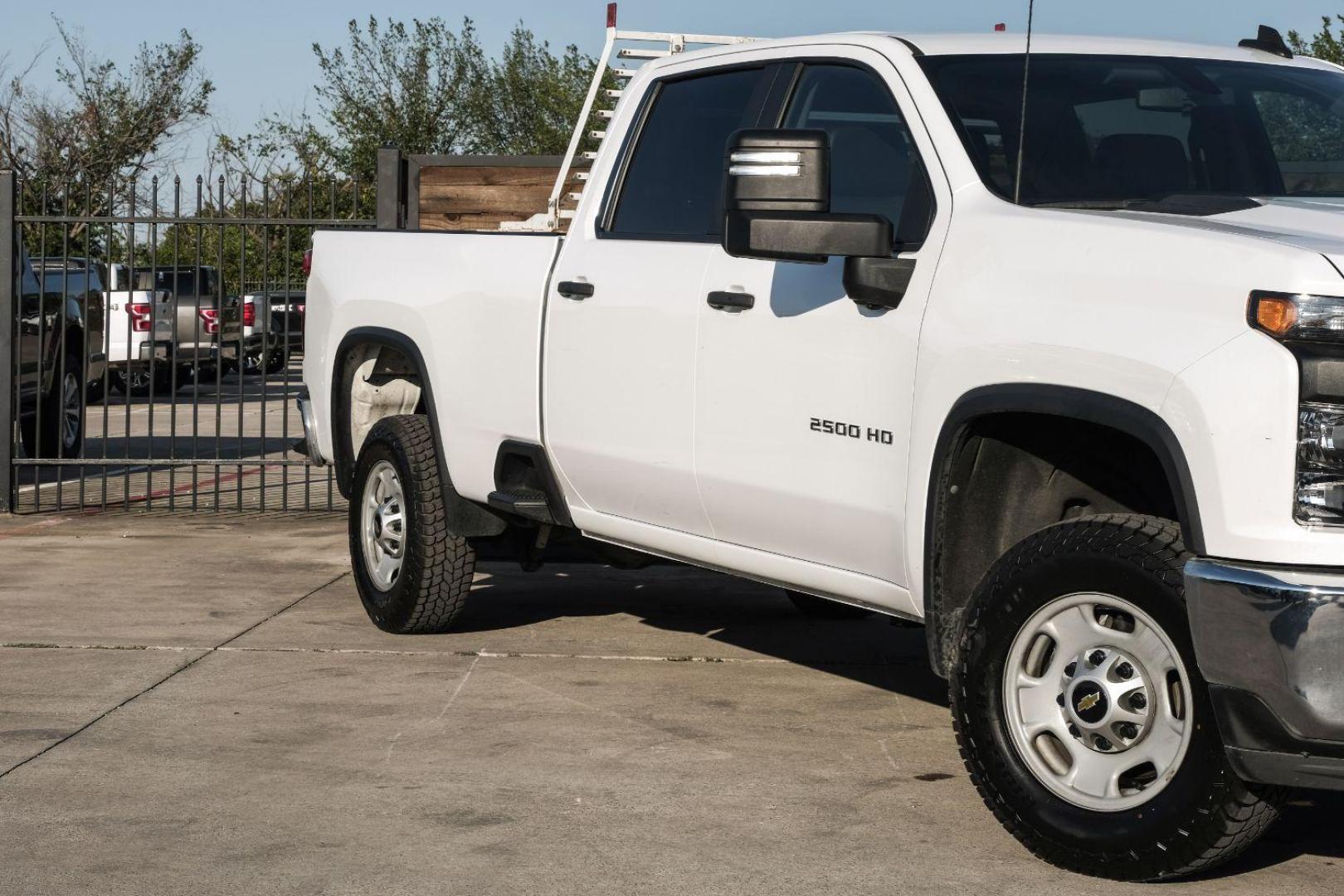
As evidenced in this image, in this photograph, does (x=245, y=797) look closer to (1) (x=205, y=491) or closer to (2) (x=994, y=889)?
(2) (x=994, y=889)

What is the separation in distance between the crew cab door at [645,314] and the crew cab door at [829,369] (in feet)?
0.46

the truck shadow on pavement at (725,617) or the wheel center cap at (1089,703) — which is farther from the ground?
the wheel center cap at (1089,703)

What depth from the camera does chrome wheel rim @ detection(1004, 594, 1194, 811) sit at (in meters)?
4.20

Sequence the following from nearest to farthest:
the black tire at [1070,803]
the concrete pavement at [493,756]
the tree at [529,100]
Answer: the black tire at [1070,803] < the concrete pavement at [493,756] < the tree at [529,100]

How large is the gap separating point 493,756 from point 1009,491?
1754 mm

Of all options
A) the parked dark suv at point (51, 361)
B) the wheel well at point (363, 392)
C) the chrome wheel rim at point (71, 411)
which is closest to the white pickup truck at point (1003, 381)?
the wheel well at point (363, 392)

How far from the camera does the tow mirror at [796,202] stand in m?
4.74

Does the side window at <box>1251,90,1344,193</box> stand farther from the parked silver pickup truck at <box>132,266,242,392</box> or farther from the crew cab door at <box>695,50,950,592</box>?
the parked silver pickup truck at <box>132,266,242,392</box>

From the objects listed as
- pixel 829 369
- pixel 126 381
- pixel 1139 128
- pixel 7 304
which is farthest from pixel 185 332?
pixel 1139 128

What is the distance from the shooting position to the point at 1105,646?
14.1ft

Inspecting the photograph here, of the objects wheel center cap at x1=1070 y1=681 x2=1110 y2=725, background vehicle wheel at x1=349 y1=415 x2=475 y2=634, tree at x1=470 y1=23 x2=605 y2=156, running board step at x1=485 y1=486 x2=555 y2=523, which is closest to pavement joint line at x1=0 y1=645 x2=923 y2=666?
background vehicle wheel at x1=349 y1=415 x2=475 y2=634

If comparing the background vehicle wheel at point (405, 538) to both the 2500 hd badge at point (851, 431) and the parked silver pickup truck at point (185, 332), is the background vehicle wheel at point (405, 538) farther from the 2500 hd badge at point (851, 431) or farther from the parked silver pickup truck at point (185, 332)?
the parked silver pickup truck at point (185, 332)

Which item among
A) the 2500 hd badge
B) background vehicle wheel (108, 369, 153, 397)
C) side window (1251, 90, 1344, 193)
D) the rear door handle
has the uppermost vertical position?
side window (1251, 90, 1344, 193)

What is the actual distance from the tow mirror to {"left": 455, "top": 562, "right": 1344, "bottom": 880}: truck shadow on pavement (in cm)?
196
